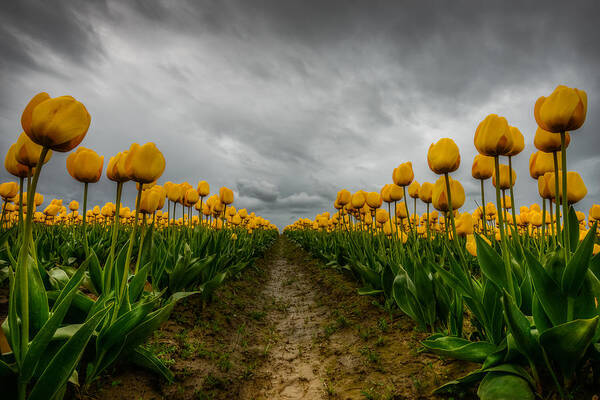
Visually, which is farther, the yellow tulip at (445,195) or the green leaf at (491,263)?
the yellow tulip at (445,195)

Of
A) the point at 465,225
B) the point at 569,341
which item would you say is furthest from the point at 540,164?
the point at 569,341

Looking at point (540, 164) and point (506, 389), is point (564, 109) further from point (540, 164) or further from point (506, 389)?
point (506, 389)

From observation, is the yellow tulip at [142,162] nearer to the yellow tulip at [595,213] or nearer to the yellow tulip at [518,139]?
the yellow tulip at [518,139]

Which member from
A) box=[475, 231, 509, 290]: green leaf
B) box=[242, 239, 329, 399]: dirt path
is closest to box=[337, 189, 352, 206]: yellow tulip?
box=[242, 239, 329, 399]: dirt path

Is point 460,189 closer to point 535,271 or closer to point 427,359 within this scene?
point 535,271

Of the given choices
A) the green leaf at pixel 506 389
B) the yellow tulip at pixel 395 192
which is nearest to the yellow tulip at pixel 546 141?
the green leaf at pixel 506 389

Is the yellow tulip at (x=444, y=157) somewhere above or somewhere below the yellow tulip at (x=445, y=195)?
above

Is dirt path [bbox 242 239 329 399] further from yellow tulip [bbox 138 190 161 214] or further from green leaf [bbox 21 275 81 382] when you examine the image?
yellow tulip [bbox 138 190 161 214]

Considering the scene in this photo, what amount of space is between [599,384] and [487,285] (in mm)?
740

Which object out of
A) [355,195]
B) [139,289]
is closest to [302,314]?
[355,195]

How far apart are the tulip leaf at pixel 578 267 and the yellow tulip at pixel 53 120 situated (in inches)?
111

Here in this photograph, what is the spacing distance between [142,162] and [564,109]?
298cm

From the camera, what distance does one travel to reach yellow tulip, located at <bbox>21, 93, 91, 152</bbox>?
153 centimetres

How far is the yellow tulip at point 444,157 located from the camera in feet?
8.07
